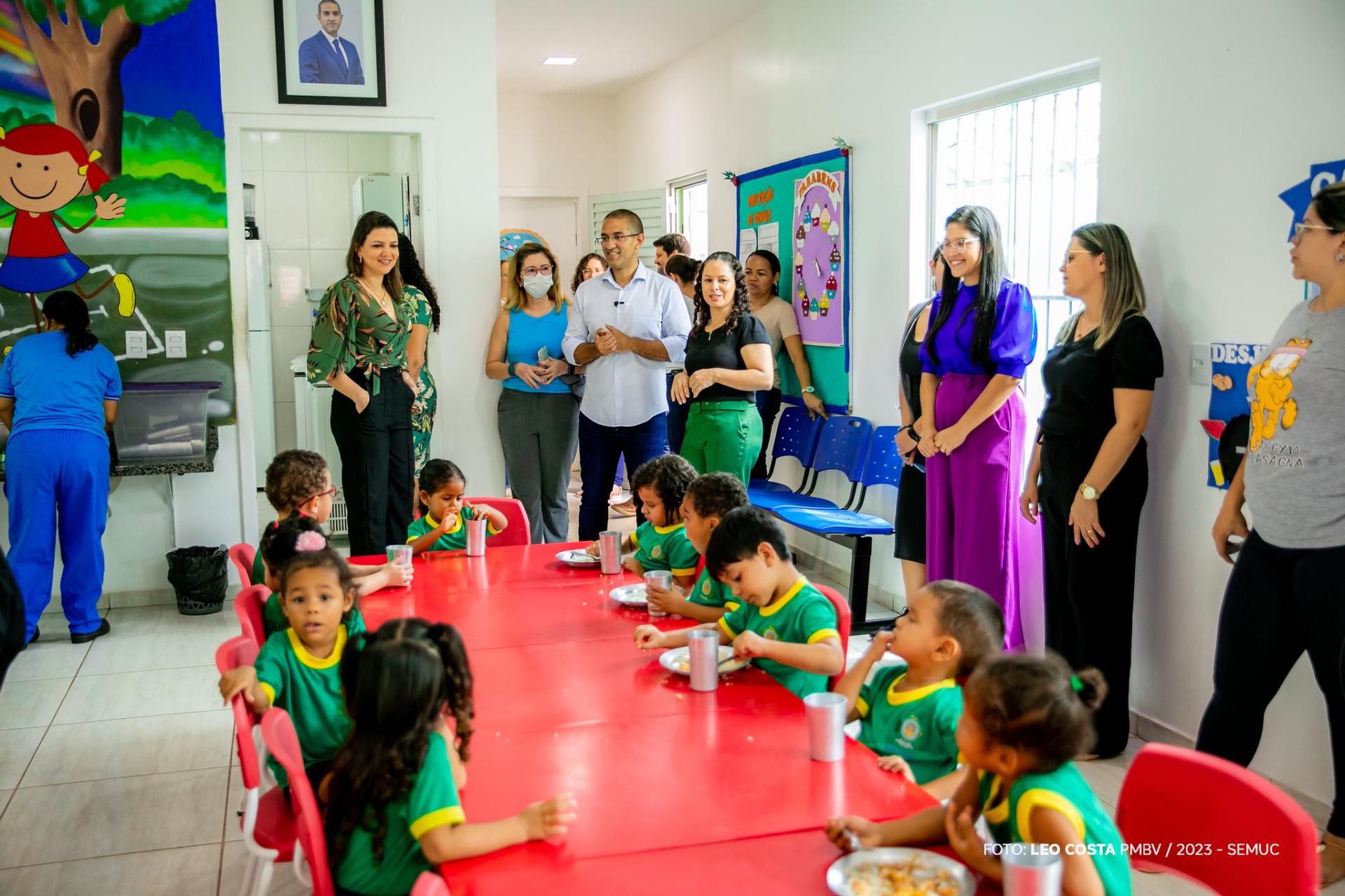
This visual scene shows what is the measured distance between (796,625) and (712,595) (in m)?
0.50

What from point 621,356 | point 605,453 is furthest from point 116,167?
point 605,453

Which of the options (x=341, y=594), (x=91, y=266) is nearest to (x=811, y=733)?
(x=341, y=594)

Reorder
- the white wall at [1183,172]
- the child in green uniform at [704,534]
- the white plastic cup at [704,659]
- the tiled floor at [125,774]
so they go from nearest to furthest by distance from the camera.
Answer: the white plastic cup at [704,659]
the child in green uniform at [704,534]
the tiled floor at [125,774]
the white wall at [1183,172]

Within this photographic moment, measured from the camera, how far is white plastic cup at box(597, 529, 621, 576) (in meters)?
3.28

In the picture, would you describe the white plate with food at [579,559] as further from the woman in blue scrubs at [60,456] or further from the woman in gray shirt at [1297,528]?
the woman in blue scrubs at [60,456]

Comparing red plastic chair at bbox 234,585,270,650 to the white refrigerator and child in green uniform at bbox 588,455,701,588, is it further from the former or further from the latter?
the white refrigerator

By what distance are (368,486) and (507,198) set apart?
5.97 metres

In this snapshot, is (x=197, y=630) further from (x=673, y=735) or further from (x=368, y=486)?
(x=673, y=735)

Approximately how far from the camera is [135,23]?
201 inches

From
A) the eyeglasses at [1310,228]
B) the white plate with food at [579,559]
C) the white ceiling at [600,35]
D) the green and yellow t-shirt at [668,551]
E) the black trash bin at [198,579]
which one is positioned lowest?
the black trash bin at [198,579]

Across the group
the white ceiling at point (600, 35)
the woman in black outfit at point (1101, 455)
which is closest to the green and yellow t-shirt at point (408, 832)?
the woman in black outfit at point (1101, 455)

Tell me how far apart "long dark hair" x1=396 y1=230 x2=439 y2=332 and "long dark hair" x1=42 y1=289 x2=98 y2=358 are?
54.0 inches

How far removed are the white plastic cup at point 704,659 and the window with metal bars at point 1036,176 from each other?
2.43m

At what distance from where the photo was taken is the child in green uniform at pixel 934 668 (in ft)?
6.73
